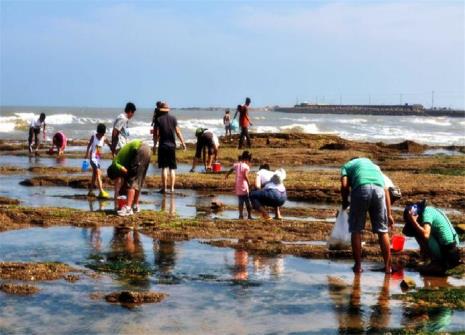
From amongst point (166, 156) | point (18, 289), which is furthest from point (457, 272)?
point (166, 156)

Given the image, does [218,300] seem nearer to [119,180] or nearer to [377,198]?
[377,198]

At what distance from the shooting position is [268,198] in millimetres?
13375

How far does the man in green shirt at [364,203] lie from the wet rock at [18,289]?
13.0 ft

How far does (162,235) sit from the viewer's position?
1158 centimetres

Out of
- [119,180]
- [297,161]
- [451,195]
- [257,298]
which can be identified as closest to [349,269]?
[257,298]

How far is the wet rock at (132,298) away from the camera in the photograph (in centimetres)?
765

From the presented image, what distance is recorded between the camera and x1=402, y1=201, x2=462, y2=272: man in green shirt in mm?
9781

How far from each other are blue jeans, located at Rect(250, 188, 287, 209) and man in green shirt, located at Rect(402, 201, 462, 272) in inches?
141

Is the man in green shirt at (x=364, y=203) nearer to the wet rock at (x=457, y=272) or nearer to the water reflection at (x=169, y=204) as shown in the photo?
the wet rock at (x=457, y=272)

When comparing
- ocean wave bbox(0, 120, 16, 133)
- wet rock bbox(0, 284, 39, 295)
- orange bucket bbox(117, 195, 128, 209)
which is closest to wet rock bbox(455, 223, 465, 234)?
orange bucket bbox(117, 195, 128, 209)

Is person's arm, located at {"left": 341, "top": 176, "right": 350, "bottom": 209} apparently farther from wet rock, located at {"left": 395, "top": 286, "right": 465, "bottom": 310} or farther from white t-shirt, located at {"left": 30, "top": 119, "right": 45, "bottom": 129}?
white t-shirt, located at {"left": 30, "top": 119, "right": 45, "bottom": 129}

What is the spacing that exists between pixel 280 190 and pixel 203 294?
5.51 meters

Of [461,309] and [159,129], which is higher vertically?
[159,129]

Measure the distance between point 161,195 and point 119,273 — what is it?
26.3 ft
